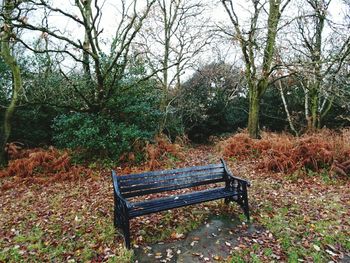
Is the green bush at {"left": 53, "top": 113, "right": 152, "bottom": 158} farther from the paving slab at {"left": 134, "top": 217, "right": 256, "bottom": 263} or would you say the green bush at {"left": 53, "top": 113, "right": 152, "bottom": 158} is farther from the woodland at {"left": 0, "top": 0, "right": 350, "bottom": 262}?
the paving slab at {"left": 134, "top": 217, "right": 256, "bottom": 263}

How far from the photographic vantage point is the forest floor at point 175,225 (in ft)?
12.3

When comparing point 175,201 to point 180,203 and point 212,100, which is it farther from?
point 212,100

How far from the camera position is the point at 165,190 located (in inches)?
180

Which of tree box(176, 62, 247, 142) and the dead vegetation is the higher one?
tree box(176, 62, 247, 142)

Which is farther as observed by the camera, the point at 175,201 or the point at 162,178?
the point at 162,178

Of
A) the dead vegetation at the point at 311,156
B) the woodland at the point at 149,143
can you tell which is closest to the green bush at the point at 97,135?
the woodland at the point at 149,143

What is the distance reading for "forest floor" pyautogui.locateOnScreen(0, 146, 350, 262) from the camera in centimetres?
373

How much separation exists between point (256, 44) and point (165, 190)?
7.31 m

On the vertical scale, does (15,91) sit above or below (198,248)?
above

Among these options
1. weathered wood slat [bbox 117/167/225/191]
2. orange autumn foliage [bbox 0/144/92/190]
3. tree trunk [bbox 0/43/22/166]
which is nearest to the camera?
weathered wood slat [bbox 117/167/225/191]

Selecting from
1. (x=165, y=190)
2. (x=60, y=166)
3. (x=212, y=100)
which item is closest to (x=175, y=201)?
(x=165, y=190)

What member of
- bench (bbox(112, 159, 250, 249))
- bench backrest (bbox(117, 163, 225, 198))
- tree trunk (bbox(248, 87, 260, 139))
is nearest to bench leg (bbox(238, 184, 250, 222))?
bench (bbox(112, 159, 250, 249))

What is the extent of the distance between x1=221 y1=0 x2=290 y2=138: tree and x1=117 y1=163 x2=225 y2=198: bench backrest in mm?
6202

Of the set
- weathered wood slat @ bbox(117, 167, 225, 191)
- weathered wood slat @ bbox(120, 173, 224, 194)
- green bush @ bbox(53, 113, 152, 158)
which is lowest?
weathered wood slat @ bbox(120, 173, 224, 194)
